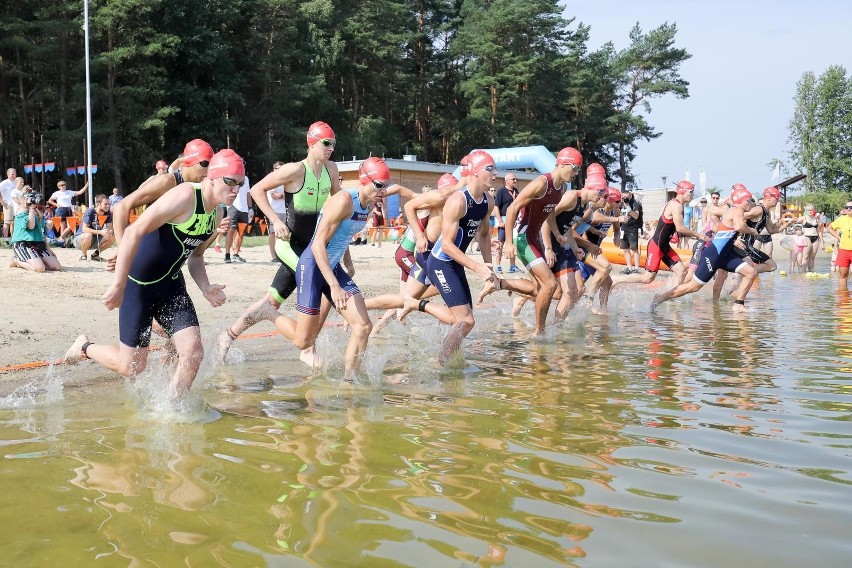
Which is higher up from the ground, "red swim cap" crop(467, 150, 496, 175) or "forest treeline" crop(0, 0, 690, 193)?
"forest treeline" crop(0, 0, 690, 193)

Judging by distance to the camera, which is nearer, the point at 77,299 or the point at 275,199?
the point at 77,299

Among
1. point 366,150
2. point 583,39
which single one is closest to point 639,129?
point 583,39

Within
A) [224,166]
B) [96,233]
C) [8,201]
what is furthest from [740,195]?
[8,201]

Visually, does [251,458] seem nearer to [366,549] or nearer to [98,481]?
[98,481]

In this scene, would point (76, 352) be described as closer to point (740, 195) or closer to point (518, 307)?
point (518, 307)

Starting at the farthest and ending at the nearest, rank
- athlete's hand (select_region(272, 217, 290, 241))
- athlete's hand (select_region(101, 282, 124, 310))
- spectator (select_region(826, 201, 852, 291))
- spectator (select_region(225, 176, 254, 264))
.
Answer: spectator (select_region(826, 201, 852, 291)), spectator (select_region(225, 176, 254, 264)), athlete's hand (select_region(272, 217, 290, 241)), athlete's hand (select_region(101, 282, 124, 310))

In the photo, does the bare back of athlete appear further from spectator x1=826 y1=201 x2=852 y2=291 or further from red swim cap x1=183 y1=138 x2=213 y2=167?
spectator x1=826 y1=201 x2=852 y2=291

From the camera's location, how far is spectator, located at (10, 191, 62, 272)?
12.2 meters

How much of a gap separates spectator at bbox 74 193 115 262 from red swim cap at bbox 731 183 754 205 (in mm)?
9307

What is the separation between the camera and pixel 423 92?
52938 millimetres

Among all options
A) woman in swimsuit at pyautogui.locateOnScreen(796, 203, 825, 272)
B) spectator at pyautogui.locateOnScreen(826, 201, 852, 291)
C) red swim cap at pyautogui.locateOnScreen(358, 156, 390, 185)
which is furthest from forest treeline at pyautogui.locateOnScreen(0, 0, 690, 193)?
red swim cap at pyautogui.locateOnScreen(358, 156, 390, 185)

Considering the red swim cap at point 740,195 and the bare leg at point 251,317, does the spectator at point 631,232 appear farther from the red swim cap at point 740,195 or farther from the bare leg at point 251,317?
the bare leg at point 251,317

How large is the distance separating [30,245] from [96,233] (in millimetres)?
2614

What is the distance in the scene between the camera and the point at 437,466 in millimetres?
4281
